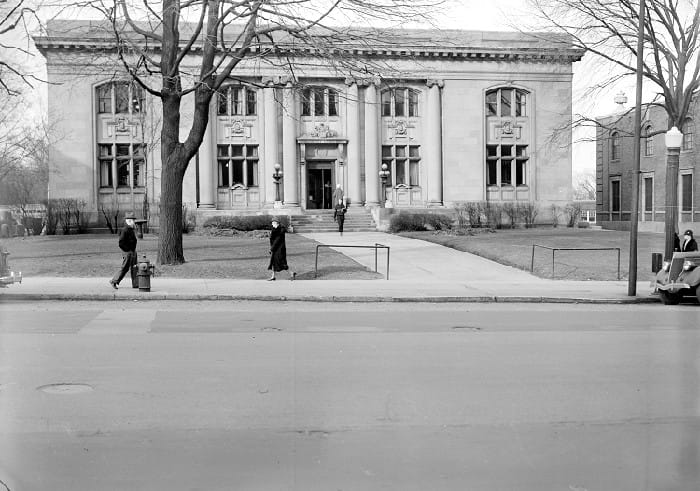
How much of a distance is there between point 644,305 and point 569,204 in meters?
35.0

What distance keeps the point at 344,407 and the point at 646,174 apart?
46.8 meters

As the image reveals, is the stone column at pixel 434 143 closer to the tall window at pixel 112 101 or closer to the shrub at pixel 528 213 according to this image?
the shrub at pixel 528 213

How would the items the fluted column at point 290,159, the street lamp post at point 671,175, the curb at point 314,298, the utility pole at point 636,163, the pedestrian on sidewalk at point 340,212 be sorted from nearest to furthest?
the curb at point 314,298 → the utility pole at point 636,163 → the street lamp post at point 671,175 → the pedestrian on sidewalk at point 340,212 → the fluted column at point 290,159

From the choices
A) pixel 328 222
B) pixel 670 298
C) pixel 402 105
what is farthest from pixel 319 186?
pixel 670 298

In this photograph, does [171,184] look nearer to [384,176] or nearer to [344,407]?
[344,407]

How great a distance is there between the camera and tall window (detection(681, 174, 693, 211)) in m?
46.0

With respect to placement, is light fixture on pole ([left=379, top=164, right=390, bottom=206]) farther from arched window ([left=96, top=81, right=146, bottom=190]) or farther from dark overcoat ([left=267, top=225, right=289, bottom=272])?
dark overcoat ([left=267, top=225, right=289, bottom=272])

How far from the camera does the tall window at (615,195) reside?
54541 mm

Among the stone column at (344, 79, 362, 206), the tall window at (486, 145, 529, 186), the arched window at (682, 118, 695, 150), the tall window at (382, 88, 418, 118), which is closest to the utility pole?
the arched window at (682, 118, 695, 150)

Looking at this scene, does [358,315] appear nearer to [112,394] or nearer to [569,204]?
[112,394]

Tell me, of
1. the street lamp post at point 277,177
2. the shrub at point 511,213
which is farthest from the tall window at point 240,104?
the shrub at point 511,213

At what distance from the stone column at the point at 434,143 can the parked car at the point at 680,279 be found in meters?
33.0

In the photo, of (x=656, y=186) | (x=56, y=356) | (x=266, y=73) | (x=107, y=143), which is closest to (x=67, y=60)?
(x=107, y=143)

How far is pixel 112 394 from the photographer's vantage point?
7984 millimetres
